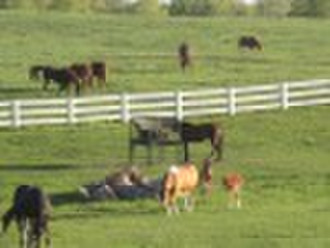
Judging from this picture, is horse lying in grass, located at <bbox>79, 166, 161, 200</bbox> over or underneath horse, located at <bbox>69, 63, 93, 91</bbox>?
underneath

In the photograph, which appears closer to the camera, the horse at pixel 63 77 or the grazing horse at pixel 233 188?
the grazing horse at pixel 233 188

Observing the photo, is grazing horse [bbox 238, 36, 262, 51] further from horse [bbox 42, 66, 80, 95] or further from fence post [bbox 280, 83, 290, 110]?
fence post [bbox 280, 83, 290, 110]

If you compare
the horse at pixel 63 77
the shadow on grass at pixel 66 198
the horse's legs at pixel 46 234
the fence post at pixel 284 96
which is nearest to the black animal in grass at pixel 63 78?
the horse at pixel 63 77

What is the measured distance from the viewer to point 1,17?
77.3 meters

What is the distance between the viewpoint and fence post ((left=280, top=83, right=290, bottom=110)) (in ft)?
129

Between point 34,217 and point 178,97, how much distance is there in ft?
54.5

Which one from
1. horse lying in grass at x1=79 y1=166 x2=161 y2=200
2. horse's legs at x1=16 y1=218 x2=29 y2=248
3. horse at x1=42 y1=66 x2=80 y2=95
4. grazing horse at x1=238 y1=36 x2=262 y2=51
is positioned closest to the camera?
horse's legs at x1=16 y1=218 x2=29 y2=248

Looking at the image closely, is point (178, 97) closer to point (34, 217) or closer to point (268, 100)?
point (268, 100)

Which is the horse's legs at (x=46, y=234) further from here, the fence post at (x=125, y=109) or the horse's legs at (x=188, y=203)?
the fence post at (x=125, y=109)

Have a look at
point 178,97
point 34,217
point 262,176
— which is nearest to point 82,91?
point 178,97

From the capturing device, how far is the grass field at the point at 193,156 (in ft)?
76.8

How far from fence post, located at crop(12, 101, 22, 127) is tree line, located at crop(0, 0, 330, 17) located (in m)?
65.7

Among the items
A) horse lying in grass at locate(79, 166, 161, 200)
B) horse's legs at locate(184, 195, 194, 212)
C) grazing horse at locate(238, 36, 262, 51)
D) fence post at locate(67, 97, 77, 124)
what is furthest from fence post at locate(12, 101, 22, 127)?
grazing horse at locate(238, 36, 262, 51)

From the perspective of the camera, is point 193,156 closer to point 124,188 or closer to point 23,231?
point 124,188
